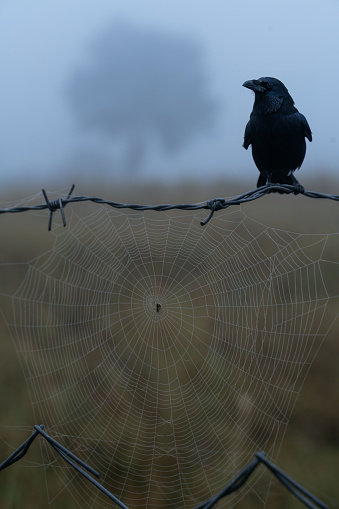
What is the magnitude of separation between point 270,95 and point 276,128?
119 millimetres

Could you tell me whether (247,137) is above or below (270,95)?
below

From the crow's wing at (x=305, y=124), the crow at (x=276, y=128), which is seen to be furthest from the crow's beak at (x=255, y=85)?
the crow's wing at (x=305, y=124)

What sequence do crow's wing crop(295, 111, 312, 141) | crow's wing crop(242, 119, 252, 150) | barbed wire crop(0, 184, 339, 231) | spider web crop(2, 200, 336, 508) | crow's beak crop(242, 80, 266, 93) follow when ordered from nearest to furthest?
barbed wire crop(0, 184, 339, 231) < crow's beak crop(242, 80, 266, 93) < crow's wing crop(295, 111, 312, 141) < crow's wing crop(242, 119, 252, 150) < spider web crop(2, 200, 336, 508)

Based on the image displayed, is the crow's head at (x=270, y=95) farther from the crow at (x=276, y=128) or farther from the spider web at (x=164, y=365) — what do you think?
the spider web at (x=164, y=365)

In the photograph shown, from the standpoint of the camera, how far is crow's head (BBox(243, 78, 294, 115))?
208cm

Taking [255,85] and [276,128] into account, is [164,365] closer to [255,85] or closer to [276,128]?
[276,128]

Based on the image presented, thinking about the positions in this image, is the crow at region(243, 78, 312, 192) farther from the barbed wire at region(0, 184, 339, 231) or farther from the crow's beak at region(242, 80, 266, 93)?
the barbed wire at region(0, 184, 339, 231)

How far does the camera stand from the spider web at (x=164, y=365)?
272 cm

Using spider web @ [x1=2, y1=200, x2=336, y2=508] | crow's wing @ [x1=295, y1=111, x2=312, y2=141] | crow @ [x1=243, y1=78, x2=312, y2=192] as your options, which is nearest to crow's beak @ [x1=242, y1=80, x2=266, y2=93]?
crow @ [x1=243, y1=78, x2=312, y2=192]

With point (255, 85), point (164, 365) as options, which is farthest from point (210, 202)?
point (164, 365)

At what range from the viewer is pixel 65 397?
3010 mm

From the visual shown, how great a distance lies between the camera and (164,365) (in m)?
3.17

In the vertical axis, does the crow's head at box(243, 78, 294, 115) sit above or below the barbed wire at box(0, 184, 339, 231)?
above

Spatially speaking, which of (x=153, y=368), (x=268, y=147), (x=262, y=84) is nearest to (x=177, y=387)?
(x=153, y=368)
